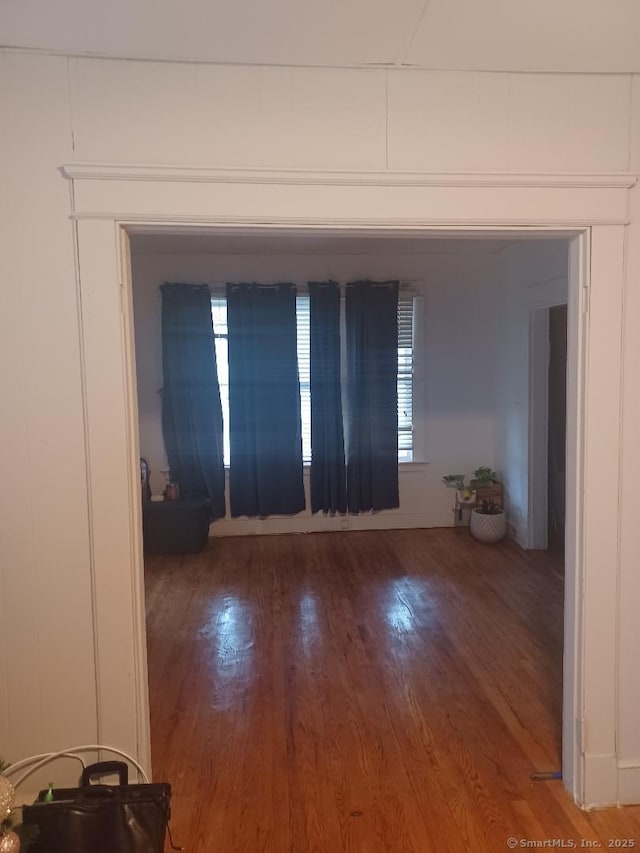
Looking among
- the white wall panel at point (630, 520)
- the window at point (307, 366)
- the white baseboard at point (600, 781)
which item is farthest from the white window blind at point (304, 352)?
the white baseboard at point (600, 781)

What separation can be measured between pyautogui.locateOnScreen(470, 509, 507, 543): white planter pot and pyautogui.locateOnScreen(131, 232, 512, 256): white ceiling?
2.33m

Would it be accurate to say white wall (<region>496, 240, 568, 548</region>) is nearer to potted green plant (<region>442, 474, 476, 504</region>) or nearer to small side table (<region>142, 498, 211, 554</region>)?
potted green plant (<region>442, 474, 476, 504</region>)

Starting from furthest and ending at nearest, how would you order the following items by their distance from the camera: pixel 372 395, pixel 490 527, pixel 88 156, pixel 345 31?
1. pixel 372 395
2. pixel 490 527
3. pixel 88 156
4. pixel 345 31

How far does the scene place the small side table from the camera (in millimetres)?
5051

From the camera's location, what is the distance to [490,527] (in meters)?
5.21

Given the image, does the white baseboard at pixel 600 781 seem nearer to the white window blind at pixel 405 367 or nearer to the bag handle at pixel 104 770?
the bag handle at pixel 104 770

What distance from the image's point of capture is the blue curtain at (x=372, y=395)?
544cm

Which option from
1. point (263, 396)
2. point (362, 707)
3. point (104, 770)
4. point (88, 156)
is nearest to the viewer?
point (88, 156)

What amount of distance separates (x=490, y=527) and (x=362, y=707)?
278cm

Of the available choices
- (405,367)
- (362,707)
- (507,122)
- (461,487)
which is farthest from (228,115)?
(461,487)

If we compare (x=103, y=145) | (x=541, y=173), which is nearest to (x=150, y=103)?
(x=103, y=145)

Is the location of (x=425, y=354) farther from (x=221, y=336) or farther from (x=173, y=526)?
(x=173, y=526)

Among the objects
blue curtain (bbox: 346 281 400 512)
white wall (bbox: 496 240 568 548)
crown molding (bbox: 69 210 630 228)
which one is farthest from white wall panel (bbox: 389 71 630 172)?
blue curtain (bbox: 346 281 400 512)

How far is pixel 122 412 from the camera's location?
1.87 metres
